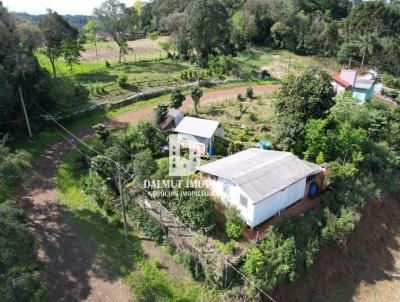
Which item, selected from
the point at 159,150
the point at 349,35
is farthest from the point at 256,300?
the point at 349,35

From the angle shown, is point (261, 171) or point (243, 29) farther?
point (243, 29)

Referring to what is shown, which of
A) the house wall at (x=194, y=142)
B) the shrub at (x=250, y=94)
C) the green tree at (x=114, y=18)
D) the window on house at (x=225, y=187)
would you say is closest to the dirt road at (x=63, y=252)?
the window on house at (x=225, y=187)

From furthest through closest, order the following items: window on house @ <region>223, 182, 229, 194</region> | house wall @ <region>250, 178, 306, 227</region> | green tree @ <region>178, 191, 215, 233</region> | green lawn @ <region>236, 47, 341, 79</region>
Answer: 1. green lawn @ <region>236, 47, 341, 79</region>
2. window on house @ <region>223, 182, 229, 194</region>
3. house wall @ <region>250, 178, 306, 227</region>
4. green tree @ <region>178, 191, 215, 233</region>

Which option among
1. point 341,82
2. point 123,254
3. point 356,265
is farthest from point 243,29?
point 123,254

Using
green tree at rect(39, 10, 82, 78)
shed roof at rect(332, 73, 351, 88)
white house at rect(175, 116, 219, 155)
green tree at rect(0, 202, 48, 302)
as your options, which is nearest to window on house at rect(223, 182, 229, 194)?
white house at rect(175, 116, 219, 155)

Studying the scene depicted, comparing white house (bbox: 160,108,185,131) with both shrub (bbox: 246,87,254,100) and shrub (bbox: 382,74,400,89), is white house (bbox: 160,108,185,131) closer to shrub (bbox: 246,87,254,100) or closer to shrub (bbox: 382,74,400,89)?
shrub (bbox: 246,87,254,100)

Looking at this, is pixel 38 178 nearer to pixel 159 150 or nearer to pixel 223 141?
pixel 159 150

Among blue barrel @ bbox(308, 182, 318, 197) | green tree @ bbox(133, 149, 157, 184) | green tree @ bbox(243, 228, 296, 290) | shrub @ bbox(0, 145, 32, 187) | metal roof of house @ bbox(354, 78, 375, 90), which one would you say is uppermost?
metal roof of house @ bbox(354, 78, 375, 90)

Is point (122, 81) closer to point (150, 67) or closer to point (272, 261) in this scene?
point (150, 67)
